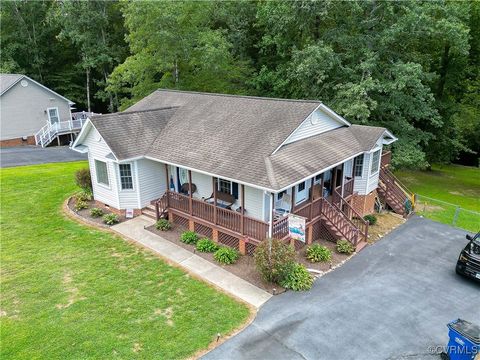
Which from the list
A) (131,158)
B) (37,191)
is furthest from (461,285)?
(37,191)

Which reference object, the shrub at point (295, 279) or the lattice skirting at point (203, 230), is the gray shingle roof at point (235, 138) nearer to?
the lattice skirting at point (203, 230)

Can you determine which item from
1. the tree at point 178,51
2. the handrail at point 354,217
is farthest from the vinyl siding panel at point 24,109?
the handrail at point 354,217

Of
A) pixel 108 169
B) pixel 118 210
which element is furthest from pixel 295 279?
pixel 108 169

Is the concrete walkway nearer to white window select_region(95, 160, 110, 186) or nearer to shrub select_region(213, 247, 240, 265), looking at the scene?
shrub select_region(213, 247, 240, 265)

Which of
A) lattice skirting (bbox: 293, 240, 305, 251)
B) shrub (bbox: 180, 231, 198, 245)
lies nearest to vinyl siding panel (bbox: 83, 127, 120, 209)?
shrub (bbox: 180, 231, 198, 245)

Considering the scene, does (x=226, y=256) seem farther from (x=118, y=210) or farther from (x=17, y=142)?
(x=17, y=142)

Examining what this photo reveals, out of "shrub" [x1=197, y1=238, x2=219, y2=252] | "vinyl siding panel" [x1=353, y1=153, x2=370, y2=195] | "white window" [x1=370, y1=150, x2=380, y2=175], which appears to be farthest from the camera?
"white window" [x1=370, y1=150, x2=380, y2=175]
